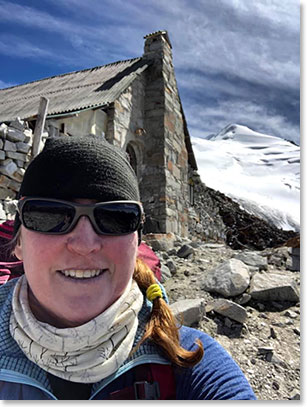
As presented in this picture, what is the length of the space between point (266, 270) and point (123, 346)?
148 inches

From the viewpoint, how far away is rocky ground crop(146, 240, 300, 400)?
95.9 inches

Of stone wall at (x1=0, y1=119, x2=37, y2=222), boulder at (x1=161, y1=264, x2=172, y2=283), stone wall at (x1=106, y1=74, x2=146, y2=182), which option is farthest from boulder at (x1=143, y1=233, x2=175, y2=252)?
stone wall at (x1=0, y1=119, x2=37, y2=222)

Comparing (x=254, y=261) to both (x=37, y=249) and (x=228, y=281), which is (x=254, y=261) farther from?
(x=37, y=249)

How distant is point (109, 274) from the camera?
0.98m

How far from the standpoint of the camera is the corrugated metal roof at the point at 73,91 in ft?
20.1

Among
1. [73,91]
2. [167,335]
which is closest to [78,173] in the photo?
[167,335]

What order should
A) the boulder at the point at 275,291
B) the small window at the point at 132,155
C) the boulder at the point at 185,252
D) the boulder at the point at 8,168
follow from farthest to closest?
the small window at the point at 132,155 < the boulder at the point at 185,252 < the boulder at the point at 8,168 < the boulder at the point at 275,291

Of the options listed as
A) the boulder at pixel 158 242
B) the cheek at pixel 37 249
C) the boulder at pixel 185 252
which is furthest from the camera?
the boulder at pixel 158 242

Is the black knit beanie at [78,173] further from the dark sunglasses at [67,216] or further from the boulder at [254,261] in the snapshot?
the boulder at [254,261]

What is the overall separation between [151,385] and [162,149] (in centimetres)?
658

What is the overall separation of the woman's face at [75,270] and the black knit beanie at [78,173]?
0.11 m

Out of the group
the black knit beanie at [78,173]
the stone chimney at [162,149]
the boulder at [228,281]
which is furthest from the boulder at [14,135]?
the black knit beanie at [78,173]

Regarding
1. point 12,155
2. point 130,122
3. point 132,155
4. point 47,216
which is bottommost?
point 47,216

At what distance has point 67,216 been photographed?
0.97 m
